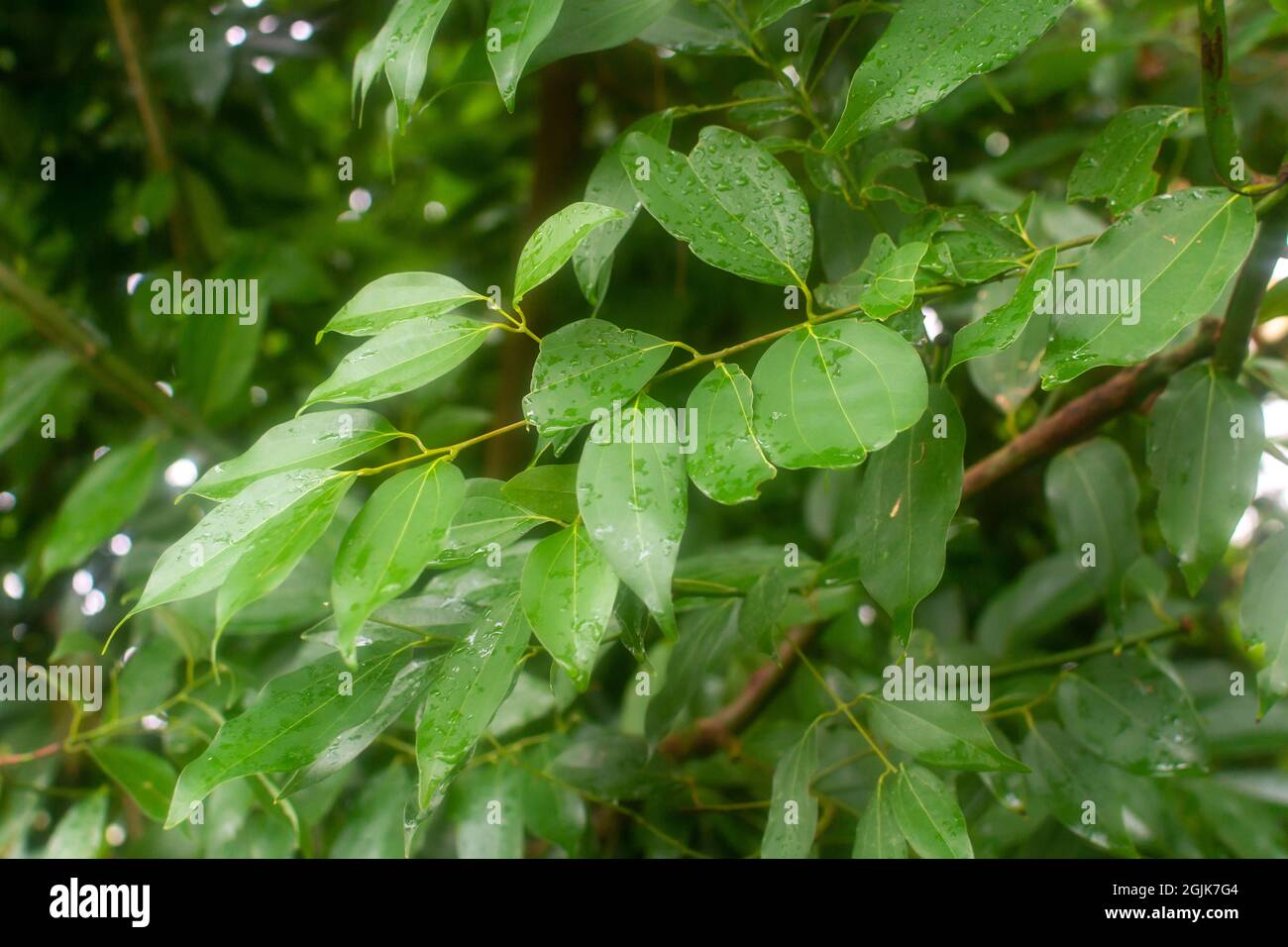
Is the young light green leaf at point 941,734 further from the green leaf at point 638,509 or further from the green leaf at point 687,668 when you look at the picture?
the green leaf at point 638,509

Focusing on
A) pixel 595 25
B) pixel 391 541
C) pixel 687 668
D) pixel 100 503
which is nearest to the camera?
pixel 391 541

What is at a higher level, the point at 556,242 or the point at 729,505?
the point at 556,242

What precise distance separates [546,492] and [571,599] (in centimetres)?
7

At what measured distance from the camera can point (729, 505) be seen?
1.74 feet

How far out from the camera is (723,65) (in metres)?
0.96

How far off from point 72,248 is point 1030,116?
1056 mm

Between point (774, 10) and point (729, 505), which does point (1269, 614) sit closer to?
point (729, 505)

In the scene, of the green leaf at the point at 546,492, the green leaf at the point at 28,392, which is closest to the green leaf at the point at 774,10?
the green leaf at the point at 546,492

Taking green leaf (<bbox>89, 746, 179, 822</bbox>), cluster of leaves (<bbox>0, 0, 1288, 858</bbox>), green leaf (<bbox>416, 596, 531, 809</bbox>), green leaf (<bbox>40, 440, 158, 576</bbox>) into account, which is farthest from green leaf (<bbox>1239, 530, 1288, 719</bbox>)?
green leaf (<bbox>40, 440, 158, 576</bbox>)

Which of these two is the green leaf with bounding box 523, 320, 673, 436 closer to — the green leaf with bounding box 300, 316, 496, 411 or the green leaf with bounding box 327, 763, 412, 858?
the green leaf with bounding box 300, 316, 496, 411

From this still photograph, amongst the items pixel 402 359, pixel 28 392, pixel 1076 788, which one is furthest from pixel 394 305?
pixel 28 392

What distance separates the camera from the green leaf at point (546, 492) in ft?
1.47

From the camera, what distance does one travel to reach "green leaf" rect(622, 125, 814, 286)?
1.42 feet
